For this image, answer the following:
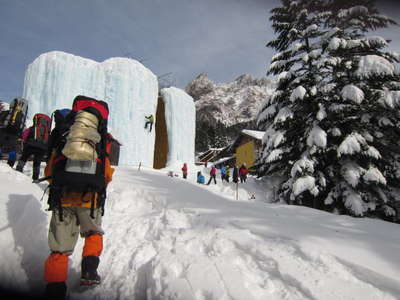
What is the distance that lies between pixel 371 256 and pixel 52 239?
294 centimetres

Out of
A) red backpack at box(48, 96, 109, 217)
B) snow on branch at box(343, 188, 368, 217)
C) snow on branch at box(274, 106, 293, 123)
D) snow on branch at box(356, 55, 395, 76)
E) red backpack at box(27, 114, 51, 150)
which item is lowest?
snow on branch at box(343, 188, 368, 217)

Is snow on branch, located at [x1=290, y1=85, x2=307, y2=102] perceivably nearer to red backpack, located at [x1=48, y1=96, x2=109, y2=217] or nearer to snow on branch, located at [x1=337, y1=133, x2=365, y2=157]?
snow on branch, located at [x1=337, y1=133, x2=365, y2=157]

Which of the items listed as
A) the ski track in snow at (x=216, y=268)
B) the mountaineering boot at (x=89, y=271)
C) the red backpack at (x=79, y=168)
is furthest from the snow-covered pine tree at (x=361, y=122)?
the mountaineering boot at (x=89, y=271)

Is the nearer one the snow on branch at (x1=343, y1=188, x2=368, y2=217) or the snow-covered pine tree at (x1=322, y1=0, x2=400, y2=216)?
the snow on branch at (x1=343, y1=188, x2=368, y2=217)

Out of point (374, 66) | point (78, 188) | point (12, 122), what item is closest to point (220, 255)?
point (78, 188)

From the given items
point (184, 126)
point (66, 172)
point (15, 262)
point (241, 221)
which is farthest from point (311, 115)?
point (184, 126)

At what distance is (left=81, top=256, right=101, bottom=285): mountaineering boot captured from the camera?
6.46 feet

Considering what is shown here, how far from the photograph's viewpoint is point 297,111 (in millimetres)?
8281

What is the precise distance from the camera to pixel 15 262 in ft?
7.75

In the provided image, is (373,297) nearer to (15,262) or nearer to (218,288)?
(218,288)

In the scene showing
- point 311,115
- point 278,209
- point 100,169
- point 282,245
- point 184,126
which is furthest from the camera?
point 184,126

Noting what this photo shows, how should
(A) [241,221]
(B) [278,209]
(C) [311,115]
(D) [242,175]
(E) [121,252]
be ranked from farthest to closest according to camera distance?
1. (D) [242,175]
2. (C) [311,115]
3. (B) [278,209]
4. (A) [241,221]
5. (E) [121,252]

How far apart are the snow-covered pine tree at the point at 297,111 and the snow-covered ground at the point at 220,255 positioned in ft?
12.1

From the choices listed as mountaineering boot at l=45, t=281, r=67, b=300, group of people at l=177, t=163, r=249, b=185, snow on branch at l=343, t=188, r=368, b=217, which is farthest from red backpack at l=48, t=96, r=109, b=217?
group of people at l=177, t=163, r=249, b=185
